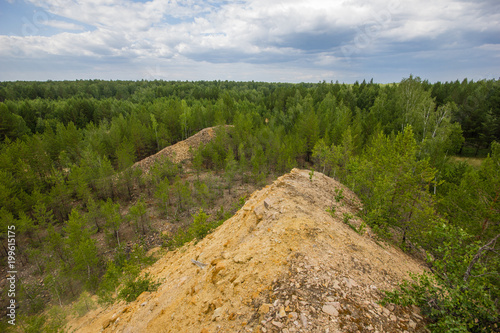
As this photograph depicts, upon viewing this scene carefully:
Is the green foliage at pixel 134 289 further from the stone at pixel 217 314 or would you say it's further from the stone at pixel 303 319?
the stone at pixel 303 319

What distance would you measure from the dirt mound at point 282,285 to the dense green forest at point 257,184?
0.98m

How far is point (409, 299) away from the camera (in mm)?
5680

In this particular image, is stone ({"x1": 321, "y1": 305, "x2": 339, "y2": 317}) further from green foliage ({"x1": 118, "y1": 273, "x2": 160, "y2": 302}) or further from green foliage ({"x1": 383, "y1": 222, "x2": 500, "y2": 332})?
green foliage ({"x1": 118, "y1": 273, "x2": 160, "y2": 302})

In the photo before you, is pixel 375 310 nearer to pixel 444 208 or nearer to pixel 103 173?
→ pixel 444 208

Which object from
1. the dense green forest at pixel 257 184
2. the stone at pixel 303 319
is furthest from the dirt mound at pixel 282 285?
the dense green forest at pixel 257 184

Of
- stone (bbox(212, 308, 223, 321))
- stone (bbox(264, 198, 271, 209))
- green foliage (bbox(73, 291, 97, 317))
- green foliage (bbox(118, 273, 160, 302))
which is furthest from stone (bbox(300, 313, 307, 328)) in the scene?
green foliage (bbox(73, 291, 97, 317))

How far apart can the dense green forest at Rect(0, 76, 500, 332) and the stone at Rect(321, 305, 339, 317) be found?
5.14ft

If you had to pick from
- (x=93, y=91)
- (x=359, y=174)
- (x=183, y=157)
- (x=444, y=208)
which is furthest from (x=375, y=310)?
(x=93, y=91)

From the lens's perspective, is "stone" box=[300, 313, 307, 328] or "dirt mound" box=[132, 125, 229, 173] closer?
"stone" box=[300, 313, 307, 328]

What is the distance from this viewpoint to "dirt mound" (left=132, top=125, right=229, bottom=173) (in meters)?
38.1

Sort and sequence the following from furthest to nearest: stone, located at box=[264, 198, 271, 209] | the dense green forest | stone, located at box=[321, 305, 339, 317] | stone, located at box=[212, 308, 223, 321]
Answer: stone, located at box=[264, 198, 271, 209], the dense green forest, stone, located at box=[212, 308, 223, 321], stone, located at box=[321, 305, 339, 317]

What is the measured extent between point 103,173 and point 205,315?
3015 centimetres

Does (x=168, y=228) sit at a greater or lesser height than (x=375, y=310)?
lesser

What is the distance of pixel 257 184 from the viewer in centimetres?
3578
